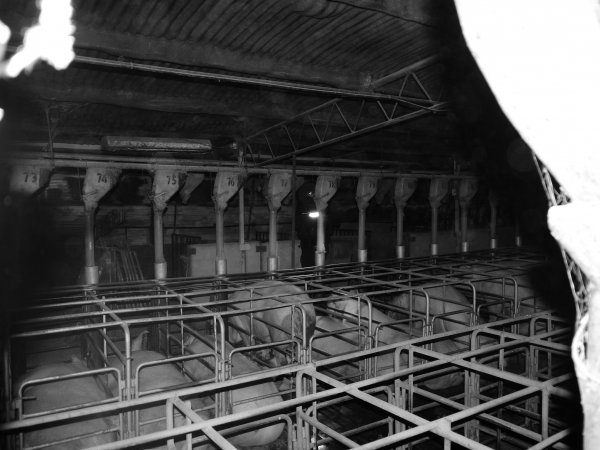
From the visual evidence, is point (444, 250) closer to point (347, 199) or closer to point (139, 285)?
point (347, 199)

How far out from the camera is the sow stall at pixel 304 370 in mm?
3053

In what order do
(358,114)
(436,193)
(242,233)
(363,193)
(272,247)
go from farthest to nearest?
(436,193), (363,193), (242,233), (272,247), (358,114)

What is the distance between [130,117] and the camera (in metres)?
8.61

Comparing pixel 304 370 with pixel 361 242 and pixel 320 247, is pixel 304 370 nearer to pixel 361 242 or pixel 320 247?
pixel 320 247

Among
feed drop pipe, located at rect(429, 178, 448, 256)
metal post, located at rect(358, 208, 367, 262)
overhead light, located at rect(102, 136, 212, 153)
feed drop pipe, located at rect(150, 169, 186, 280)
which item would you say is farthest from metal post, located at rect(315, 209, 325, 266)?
overhead light, located at rect(102, 136, 212, 153)

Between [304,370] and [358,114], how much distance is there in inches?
223

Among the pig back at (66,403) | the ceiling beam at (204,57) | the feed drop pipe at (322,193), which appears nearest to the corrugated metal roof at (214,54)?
the ceiling beam at (204,57)

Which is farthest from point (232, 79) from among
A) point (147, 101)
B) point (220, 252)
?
point (220, 252)

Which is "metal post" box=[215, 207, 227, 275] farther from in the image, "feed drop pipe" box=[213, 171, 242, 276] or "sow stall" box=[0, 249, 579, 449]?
"sow stall" box=[0, 249, 579, 449]

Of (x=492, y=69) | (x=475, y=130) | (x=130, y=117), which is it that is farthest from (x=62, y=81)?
(x=475, y=130)

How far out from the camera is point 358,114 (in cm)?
814

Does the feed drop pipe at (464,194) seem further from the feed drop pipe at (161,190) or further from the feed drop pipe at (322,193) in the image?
the feed drop pipe at (161,190)

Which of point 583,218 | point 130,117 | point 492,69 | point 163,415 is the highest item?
point 130,117

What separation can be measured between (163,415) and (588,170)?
4.98m
